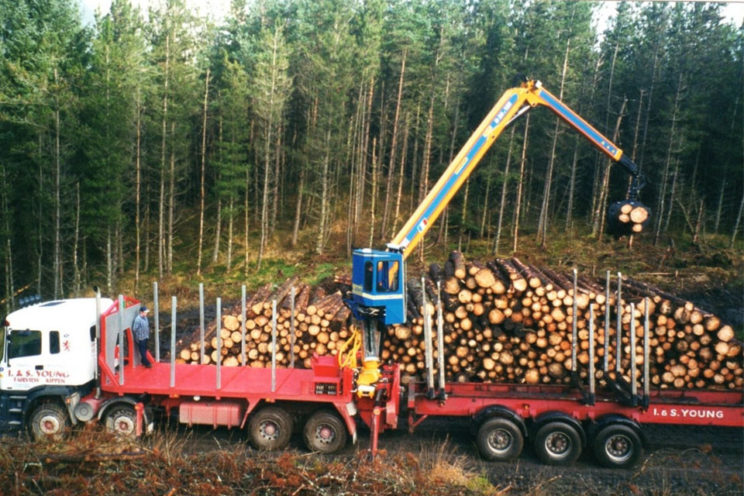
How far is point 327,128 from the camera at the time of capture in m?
31.2

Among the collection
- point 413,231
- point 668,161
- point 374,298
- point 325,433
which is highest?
point 668,161

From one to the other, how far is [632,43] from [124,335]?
40460mm

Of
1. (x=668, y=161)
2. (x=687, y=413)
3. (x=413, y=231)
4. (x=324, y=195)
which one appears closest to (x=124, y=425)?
(x=413, y=231)

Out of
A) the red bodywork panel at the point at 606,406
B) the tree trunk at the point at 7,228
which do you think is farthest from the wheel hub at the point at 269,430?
the tree trunk at the point at 7,228

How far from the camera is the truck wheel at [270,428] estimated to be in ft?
34.3

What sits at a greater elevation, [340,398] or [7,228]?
[7,228]

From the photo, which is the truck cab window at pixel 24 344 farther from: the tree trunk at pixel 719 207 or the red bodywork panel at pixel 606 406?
the tree trunk at pixel 719 207

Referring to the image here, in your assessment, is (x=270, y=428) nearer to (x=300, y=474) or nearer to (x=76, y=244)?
(x=300, y=474)

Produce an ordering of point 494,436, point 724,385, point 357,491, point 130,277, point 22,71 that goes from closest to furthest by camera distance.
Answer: point 357,491 < point 494,436 < point 724,385 < point 22,71 < point 130,277

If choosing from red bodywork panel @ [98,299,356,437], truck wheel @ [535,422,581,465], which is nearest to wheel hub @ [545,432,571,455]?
truck wheel @ [535,422,581,465]

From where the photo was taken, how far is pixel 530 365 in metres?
11.8

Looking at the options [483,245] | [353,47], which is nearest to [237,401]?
[483,245]

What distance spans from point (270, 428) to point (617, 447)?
6381 millimetres

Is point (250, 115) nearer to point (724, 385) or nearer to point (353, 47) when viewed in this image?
point (353, 47)
